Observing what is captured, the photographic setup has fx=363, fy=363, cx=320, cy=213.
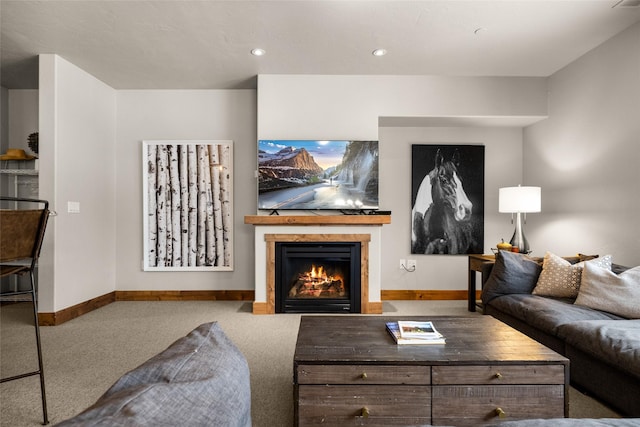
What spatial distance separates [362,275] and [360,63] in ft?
7.28

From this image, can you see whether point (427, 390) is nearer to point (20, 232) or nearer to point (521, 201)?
point (20, 232)

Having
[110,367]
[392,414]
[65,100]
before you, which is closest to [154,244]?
[65,100]

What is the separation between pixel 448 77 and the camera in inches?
163

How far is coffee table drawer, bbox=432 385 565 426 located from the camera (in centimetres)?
155

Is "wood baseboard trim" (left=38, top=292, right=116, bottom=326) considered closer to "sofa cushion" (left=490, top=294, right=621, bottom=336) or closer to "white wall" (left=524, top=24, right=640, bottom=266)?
"sofa cushion" (left=490, top=294, right=621, bottom=336)

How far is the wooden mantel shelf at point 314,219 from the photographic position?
3.79 m

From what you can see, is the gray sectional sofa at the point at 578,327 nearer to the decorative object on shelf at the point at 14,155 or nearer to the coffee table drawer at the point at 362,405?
the coffee table drawer at the point at 362,405

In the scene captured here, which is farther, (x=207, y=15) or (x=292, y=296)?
(x=292, y=296)

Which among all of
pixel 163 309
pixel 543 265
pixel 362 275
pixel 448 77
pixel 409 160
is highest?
pixel 448 77

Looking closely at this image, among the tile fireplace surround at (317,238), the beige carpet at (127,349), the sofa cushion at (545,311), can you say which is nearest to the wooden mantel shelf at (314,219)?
the tile fireplace surround at (317,238)

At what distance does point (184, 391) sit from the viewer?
1.77 ft

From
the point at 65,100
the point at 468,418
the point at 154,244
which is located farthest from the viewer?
the point at 154,244

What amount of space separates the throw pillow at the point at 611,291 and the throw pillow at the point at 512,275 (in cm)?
42

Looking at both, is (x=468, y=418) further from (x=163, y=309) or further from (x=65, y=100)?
(x=65, y=100)
